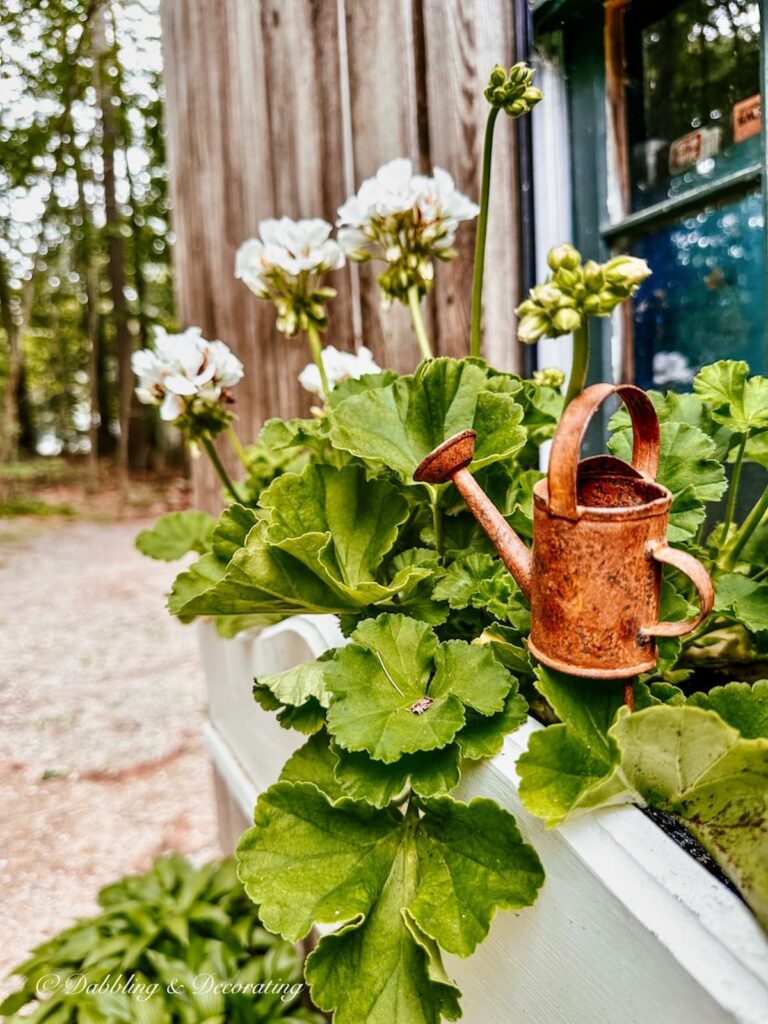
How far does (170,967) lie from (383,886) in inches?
41.3

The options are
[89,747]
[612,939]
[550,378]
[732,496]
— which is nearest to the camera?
[612,939]

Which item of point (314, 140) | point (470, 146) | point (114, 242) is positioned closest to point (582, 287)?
point (470, 146)

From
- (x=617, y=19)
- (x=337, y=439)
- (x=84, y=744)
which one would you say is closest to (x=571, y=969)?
(x=337, y=439)

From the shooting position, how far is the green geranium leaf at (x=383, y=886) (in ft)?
1.87

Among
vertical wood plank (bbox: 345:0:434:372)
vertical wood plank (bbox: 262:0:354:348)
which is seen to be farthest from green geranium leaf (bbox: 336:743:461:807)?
vertical wood plank (bbox: 262:0:354:348)

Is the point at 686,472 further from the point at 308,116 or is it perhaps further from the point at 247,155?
the point at 247,155

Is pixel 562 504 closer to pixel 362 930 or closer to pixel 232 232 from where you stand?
pixel 362 930

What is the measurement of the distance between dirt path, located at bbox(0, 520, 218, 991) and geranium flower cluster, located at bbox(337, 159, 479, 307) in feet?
5.56

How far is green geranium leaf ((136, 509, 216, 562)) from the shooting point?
3.80 ft

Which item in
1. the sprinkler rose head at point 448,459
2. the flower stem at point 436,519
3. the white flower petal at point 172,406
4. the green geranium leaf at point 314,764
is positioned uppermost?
the white flower petal at point 172,406

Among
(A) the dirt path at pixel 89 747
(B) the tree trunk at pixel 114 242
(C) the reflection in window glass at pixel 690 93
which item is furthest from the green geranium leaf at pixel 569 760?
(B) the tree trunk at pixel 114 242

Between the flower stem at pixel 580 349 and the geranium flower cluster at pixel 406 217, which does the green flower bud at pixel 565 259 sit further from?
the geranium flower cluster at pixel 406 217

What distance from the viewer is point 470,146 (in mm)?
1408

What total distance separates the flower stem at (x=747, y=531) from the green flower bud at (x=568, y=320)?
26cm
